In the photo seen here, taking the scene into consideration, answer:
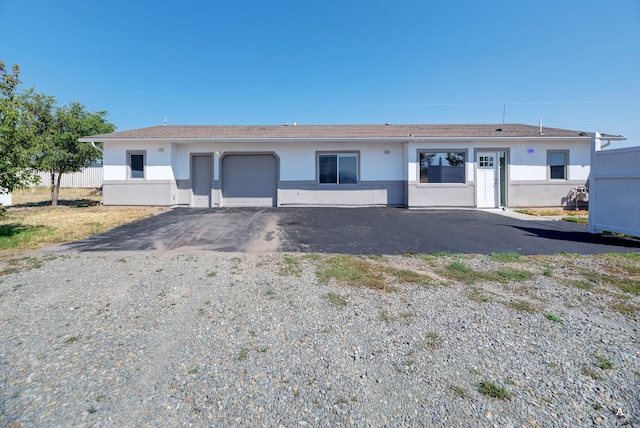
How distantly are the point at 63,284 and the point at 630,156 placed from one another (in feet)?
38.0

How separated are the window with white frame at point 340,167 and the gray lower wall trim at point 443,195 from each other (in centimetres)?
253

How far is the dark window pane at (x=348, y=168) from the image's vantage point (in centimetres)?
1392

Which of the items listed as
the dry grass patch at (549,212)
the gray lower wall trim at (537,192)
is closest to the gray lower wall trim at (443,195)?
the gray lower wall trim at (537,192)

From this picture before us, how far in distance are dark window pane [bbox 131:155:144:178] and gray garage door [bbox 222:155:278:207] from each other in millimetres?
3577

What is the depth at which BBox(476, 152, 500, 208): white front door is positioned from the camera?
530 inches

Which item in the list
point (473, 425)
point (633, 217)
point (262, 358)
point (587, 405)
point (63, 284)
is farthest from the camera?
point (633, 217)

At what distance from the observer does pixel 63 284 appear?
4.38m

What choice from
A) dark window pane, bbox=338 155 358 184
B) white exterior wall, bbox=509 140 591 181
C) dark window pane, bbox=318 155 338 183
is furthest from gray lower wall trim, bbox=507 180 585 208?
dark window pane, bbox=318 155 338 183

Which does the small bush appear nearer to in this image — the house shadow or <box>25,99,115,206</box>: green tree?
the house shadow

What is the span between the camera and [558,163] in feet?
44.1

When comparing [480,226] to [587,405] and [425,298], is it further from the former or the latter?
[587,405]

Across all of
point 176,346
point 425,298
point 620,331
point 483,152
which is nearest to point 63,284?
point 176,346

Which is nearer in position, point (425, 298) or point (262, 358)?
point (262, 358)

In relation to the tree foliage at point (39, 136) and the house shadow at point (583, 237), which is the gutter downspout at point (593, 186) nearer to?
the house shadow at point (583, 237)
